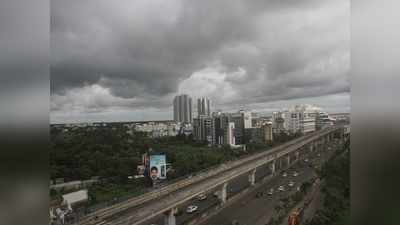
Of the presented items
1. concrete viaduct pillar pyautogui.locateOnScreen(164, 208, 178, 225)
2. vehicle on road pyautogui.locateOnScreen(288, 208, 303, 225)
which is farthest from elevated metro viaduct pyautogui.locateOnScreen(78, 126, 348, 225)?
vehicle on road pyautogui.locateOnScreen(288, 208, 303, 225)

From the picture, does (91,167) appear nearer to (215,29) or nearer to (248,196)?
(248,196)

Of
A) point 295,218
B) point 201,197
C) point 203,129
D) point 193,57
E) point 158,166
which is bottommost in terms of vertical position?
point 295,218

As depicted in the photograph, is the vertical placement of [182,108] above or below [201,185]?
A: above

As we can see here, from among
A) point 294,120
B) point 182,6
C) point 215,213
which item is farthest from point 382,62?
point 215,213

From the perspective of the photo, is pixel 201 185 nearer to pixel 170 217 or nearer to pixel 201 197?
pixel 201 197

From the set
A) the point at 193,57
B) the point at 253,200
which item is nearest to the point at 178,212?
the point at 253,200

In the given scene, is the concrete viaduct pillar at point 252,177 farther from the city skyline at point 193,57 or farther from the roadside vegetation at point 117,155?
the city skyline at point 193,57

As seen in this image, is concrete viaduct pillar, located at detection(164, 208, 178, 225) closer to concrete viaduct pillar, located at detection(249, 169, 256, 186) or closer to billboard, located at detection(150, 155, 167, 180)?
billboard, located at detection(150, 155, 167, 180)
